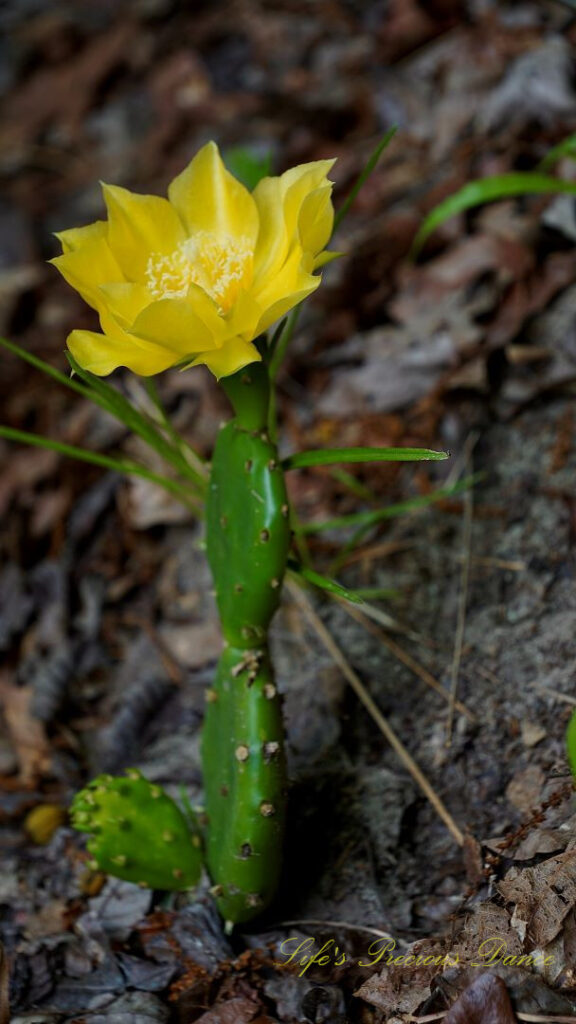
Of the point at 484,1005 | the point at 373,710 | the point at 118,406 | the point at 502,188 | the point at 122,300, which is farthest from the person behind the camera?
the point at 502,188

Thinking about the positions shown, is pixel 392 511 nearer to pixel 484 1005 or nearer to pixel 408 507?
pixel 408 507

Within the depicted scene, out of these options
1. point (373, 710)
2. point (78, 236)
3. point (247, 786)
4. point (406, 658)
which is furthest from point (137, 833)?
point (78, 236)

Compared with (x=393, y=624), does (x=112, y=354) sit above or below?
above

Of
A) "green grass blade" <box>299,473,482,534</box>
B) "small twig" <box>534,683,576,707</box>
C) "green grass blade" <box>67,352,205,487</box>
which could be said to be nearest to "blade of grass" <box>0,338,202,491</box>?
"green grass blade" <box>67,352,205,487</box>

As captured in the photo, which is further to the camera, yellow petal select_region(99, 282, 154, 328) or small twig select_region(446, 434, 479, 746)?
small twig select_region(446, 434, 479, 746)

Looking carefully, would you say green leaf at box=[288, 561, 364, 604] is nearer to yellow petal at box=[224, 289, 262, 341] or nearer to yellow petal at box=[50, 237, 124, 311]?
yellow petal at box=[224, 289, 262, 341]

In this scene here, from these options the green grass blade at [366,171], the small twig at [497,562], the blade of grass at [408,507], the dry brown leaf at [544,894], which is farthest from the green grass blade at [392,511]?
the dry brown leaf at [544,894]
